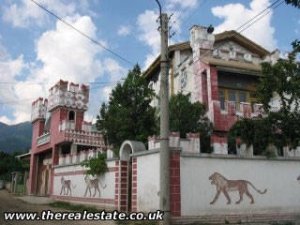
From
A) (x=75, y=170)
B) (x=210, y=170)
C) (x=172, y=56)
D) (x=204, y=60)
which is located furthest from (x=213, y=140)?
(x=172, y=56)

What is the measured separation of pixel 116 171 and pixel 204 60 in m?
7.97

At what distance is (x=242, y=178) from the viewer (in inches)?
587

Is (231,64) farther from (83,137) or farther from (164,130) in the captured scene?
(83,137)

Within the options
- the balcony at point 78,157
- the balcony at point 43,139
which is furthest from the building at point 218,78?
the balcony at point 43,139

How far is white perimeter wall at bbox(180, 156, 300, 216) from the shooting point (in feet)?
45.6

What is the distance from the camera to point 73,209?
63.9ft

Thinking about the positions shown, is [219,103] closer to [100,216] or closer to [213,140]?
[213,140]

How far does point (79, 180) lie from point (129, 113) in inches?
197

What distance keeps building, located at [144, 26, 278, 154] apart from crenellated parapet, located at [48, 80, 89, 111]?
6752mm

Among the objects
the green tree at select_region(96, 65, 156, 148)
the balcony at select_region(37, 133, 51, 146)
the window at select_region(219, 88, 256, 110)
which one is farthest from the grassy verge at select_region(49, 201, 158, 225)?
the window at select_region(219, 88, 256, 110)

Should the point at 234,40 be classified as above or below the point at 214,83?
above

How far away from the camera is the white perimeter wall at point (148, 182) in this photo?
46.1 feet

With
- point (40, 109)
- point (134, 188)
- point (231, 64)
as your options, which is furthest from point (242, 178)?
point (40, 109)

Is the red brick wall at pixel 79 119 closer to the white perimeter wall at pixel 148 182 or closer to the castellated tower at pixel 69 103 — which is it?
the castellated tower at pixel 69 103
